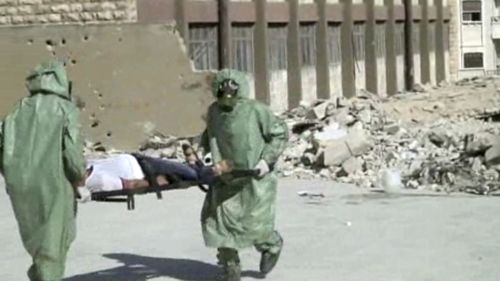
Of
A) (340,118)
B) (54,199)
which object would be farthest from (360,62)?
(54,199)

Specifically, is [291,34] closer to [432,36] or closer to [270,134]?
[432,36]

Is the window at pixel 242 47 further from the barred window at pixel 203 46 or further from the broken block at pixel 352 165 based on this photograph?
the broken block at pixel 352 165

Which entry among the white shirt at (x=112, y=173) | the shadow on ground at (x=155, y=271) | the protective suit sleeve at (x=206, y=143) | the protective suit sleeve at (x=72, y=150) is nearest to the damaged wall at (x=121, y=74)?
the shadow on ground at (x=155, y=271)

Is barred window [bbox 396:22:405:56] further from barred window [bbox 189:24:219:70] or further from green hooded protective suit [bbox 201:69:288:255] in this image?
green hooded protective suit [bbox 201:69:288:255]

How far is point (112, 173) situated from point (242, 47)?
16.4 metres

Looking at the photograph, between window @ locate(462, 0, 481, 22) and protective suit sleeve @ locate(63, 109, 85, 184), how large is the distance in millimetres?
54391

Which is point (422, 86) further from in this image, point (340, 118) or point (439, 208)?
point (439, 208)

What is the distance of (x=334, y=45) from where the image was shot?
1184 inches

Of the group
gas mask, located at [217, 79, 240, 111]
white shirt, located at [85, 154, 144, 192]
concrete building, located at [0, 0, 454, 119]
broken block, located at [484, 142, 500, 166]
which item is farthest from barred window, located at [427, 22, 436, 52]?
white shirt, located at [85, 154, 144, 192]

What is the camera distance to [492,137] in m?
17.7

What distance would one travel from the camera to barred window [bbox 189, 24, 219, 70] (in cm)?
2380

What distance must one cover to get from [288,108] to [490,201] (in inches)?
483

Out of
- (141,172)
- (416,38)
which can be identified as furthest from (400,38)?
(141,172)

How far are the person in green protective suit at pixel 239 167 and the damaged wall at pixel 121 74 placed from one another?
12166mm
